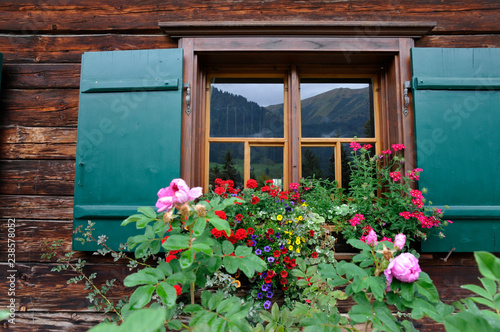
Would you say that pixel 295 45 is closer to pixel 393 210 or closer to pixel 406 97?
pixel 406 97

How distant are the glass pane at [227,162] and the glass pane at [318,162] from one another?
1.79 ft

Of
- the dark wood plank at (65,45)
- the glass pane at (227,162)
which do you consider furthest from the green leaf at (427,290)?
the dark wood plank at (65,45)

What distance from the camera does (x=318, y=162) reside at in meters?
2.35

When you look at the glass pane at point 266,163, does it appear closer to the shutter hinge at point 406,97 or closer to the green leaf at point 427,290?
the shutter hinge at point 406,97

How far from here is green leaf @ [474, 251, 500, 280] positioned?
43cm

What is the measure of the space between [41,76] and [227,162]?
1705 millimetres

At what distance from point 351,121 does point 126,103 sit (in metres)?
1.86

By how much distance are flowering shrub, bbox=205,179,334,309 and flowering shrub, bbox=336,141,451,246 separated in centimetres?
23

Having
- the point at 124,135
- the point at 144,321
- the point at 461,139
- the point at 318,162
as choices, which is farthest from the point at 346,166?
the point at 144,321

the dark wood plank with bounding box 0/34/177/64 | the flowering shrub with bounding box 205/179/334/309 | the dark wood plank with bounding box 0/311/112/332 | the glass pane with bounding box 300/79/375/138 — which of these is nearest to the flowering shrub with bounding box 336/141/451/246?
the flowering shrub with bounding box 205/179/334/309

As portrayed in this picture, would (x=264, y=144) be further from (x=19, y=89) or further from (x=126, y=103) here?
(x=19, y=89)

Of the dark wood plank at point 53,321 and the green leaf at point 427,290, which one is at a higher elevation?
the green leaf at point 427,290

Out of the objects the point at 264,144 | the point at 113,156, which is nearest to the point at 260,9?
the point at 264,144

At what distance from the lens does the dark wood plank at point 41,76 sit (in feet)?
7.42
